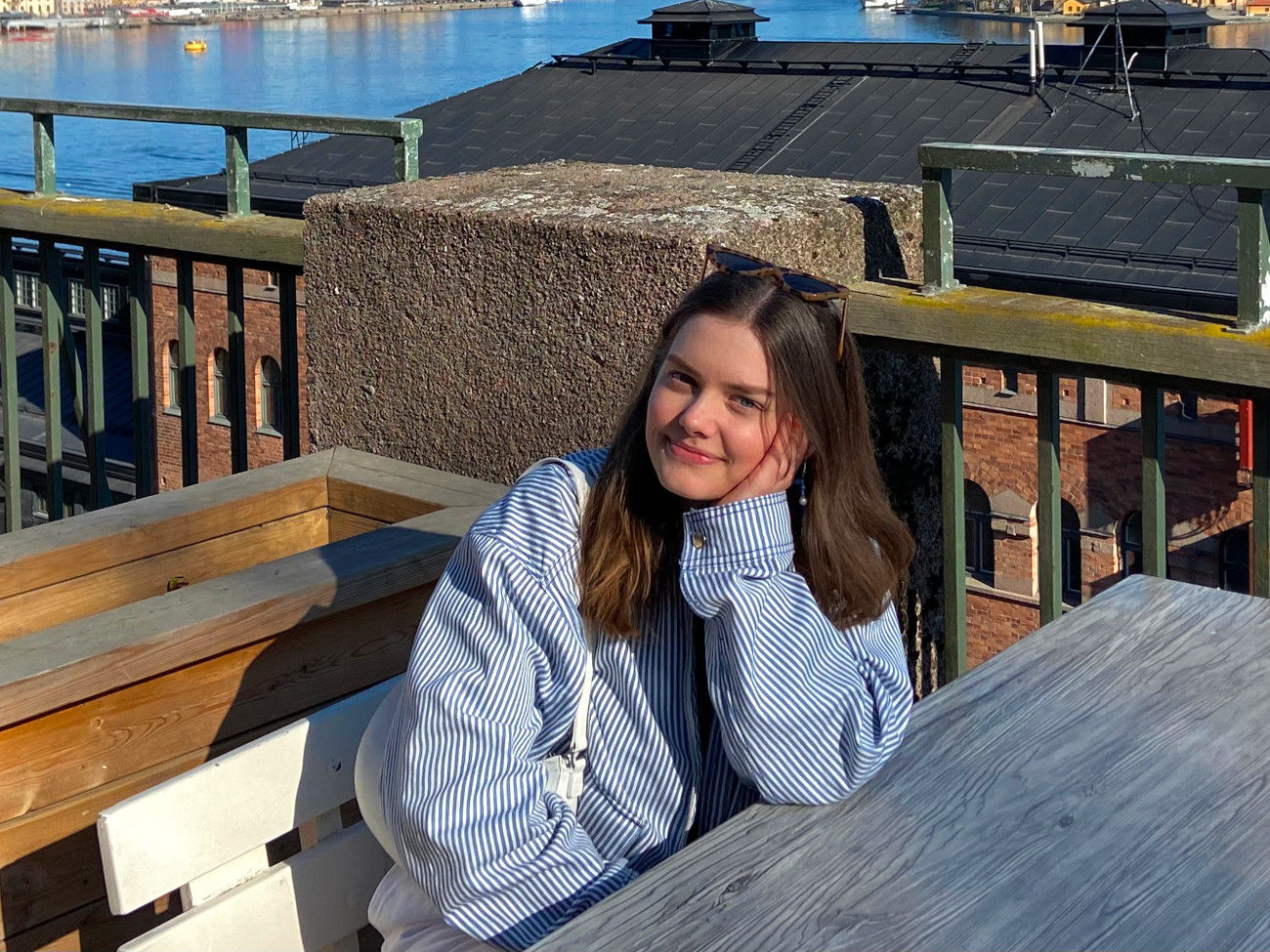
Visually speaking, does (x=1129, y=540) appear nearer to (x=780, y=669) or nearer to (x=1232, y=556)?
(x=1232, y=556)

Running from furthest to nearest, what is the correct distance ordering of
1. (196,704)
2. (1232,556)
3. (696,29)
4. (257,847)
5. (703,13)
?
1. (696,29)
2. (703,13)
3. (1232,556)
4. (196,704)
5. (257,847)

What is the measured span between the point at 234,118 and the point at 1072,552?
25.7m

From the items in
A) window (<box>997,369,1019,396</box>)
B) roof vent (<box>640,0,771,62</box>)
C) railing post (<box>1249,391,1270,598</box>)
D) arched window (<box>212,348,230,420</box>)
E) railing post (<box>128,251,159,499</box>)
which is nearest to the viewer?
railing post (<box>1249,391,1270,598</box>)

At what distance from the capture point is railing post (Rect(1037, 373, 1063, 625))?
244 centimetres

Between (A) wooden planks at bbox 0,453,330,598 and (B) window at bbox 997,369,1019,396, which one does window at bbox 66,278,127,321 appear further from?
(A) wooden planks at bbox 0,453,330,598

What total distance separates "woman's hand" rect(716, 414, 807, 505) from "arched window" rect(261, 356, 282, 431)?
1277 inches

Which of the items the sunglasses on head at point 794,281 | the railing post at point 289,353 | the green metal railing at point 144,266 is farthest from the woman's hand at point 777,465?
the railing post at point 289,353

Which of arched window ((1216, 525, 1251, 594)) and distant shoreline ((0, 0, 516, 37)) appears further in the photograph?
distant shoreline ((0, 0, 516, 37))

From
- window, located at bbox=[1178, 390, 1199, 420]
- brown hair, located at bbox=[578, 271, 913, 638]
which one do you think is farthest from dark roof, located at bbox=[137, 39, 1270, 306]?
brown hair, located at bbox=[578, 271, 913, 638]

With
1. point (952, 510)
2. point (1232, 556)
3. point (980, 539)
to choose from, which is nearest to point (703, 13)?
point (980, 539)

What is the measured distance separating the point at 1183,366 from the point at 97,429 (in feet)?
7.64

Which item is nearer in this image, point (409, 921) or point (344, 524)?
point (409, 921)

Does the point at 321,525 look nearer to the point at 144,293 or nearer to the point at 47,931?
the point at 144,293

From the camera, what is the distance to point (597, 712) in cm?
177
